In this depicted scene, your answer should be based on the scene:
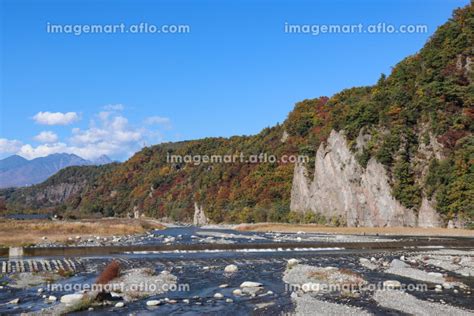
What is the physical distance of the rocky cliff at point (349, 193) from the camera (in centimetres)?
8738

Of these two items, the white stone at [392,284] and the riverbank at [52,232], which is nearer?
the white stone at [392,284]

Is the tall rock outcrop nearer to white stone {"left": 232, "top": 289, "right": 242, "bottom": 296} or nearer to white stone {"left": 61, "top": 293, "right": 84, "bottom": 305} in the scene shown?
white stone {"left": 232, "top": 289, "right": 242, "bottom": 296}

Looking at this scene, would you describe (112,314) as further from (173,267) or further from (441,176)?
(441,176)

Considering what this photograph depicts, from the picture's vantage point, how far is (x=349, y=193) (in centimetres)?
10356

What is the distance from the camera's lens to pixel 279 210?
5271 inches

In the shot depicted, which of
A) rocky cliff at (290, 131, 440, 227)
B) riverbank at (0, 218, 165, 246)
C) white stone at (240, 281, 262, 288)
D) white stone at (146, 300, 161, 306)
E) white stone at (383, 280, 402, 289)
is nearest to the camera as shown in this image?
white stone at (146, 300, 161, 306)

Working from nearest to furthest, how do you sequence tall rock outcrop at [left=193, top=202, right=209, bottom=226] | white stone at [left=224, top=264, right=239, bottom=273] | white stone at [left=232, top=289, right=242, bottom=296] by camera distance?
white stone at [left=232, top=289, right=242, bottom=296]
white stone at [left=224, top=264, right=239, bottom=273]
tall rock outcrop at [left=193, top=202, right=209, bottom=226]

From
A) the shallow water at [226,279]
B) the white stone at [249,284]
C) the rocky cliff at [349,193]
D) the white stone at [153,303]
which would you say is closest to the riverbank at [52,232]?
the shallow water at [226,279]

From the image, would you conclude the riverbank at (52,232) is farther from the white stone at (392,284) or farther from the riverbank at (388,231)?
the white stone at (392,284)

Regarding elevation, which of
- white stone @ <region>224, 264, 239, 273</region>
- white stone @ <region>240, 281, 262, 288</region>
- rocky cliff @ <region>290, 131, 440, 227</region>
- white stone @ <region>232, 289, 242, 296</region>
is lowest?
white stone @ <region>232, 289, 242, 296</region>

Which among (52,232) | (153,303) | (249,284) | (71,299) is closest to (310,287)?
(249,284)

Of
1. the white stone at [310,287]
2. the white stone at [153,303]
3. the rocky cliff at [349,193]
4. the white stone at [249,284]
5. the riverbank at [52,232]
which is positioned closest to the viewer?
the white stone at [153,303]

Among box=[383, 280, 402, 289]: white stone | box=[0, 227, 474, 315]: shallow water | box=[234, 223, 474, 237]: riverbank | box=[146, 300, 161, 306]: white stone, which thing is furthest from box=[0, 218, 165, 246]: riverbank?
box=[383, 280, 402, 289]: white stone

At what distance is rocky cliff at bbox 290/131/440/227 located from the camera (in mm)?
87375
